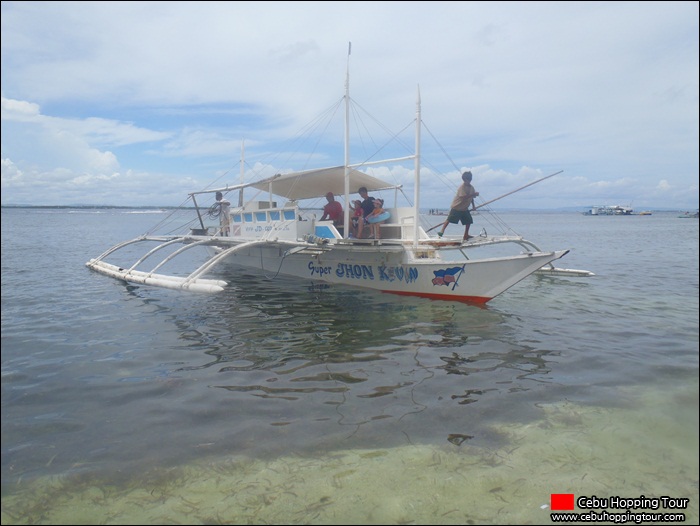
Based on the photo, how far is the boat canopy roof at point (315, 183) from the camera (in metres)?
15.5

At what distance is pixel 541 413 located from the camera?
6.21 meters

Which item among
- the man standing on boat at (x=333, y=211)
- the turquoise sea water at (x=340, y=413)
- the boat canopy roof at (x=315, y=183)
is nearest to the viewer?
the turquoise sea water at (x=340, y=413)

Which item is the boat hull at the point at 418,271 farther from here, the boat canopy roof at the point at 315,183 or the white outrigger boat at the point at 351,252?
the boat canopy roof at the point at 315,183

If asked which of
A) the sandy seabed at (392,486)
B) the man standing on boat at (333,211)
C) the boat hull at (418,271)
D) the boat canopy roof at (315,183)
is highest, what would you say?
the boat canopy roof at (315,183)

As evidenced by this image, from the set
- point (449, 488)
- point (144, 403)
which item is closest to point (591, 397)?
point (449, 488)

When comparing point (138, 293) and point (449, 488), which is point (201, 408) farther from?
point (138, 293)

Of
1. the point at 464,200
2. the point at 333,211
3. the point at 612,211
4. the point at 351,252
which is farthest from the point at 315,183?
the point at 612,211

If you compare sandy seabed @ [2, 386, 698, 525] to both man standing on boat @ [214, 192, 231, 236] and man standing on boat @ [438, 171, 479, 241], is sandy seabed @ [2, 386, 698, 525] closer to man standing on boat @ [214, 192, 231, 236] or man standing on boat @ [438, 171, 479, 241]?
man standing on boat @ [438, 171, 479, 241]

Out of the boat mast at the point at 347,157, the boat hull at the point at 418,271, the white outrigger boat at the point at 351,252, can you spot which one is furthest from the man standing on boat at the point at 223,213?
the boat mast at the point at 347,157

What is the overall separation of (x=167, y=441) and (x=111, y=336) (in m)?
5.45

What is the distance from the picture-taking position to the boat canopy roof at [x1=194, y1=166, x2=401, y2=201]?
1546 centimetres

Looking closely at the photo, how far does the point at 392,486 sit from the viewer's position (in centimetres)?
454

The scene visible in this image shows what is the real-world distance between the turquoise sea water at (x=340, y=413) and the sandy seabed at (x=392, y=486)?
2 centimetres

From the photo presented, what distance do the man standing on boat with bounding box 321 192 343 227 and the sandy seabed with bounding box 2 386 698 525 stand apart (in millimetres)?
11752
